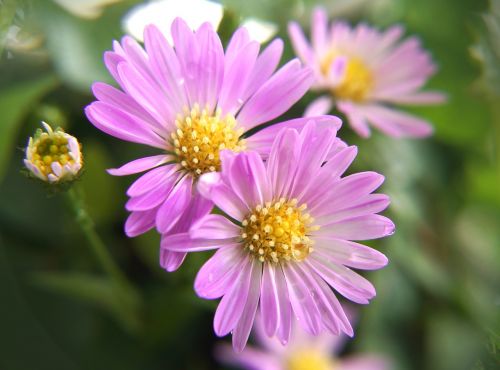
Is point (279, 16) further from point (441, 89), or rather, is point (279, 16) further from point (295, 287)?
point (295, 287)

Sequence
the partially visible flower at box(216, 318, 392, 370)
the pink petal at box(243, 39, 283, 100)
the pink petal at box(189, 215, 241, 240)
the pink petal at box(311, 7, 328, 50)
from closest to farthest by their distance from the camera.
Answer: the pink petal at box(189, 215, 241, 240)
the pink petal at box(243, 39, 283, 100)
the pink petal at box(311, 7, 328, 50)
the partially visible flower at box(216, 318, 392, 370)

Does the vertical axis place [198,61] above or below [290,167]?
above

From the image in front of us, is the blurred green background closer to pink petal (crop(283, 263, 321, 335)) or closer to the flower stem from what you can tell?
the flower stem

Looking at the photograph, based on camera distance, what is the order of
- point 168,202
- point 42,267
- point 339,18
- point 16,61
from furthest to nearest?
point 339,18 < point 42,267 < point 16,61 < point 168,202

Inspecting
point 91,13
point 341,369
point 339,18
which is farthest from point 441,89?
point 91,13

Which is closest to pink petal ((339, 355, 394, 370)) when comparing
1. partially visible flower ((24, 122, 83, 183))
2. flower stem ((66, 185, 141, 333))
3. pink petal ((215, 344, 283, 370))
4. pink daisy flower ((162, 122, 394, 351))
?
pink petal ((215, 344, 283, 370))

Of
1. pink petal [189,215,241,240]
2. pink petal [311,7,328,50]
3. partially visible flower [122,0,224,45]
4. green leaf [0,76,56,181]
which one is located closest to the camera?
pink petal [189,215,241,240]

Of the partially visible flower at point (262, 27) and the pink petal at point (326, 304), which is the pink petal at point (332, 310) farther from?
the partially visible flower at point (262, 27)

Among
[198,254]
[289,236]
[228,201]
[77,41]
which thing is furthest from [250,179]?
[77,41]
